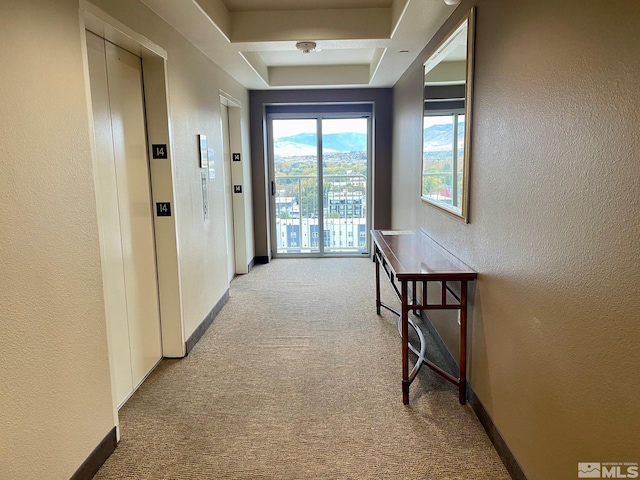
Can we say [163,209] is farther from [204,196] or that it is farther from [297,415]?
[297,415]

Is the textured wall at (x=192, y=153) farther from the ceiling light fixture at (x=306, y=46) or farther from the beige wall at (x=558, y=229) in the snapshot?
the beige wall at (x=558, y=229)

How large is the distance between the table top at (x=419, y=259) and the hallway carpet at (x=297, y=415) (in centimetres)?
78

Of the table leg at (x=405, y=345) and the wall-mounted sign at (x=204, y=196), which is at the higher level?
the wall-mounted sign at (x=204, y=196)

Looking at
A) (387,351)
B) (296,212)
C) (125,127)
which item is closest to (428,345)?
(387,351)

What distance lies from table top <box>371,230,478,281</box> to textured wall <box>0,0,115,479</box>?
157 centimetres

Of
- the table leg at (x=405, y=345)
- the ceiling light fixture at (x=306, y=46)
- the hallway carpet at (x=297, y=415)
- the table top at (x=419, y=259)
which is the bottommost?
the hallway carpet at (x=297, y=415)

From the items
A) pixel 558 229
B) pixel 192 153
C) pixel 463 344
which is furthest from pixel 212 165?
pixel 558 229

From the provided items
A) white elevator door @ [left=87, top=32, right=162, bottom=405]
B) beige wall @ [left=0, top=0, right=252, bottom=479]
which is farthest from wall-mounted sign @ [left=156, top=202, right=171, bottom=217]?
beige wall @ [left=0, top=0, right=252, bottom=479]

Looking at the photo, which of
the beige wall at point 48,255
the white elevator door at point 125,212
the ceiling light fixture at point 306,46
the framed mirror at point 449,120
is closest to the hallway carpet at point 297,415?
the white elevator door at point 125,212

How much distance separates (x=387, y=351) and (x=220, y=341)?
1.33m

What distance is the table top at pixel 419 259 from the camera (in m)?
2.34

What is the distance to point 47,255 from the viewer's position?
1.63m

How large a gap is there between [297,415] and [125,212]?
1599 millimetres

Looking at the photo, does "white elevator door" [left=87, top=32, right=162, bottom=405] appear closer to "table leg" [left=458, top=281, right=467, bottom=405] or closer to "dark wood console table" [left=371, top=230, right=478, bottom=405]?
"dark wood console table" [left=371, top=230, right=478, bottom=405]
